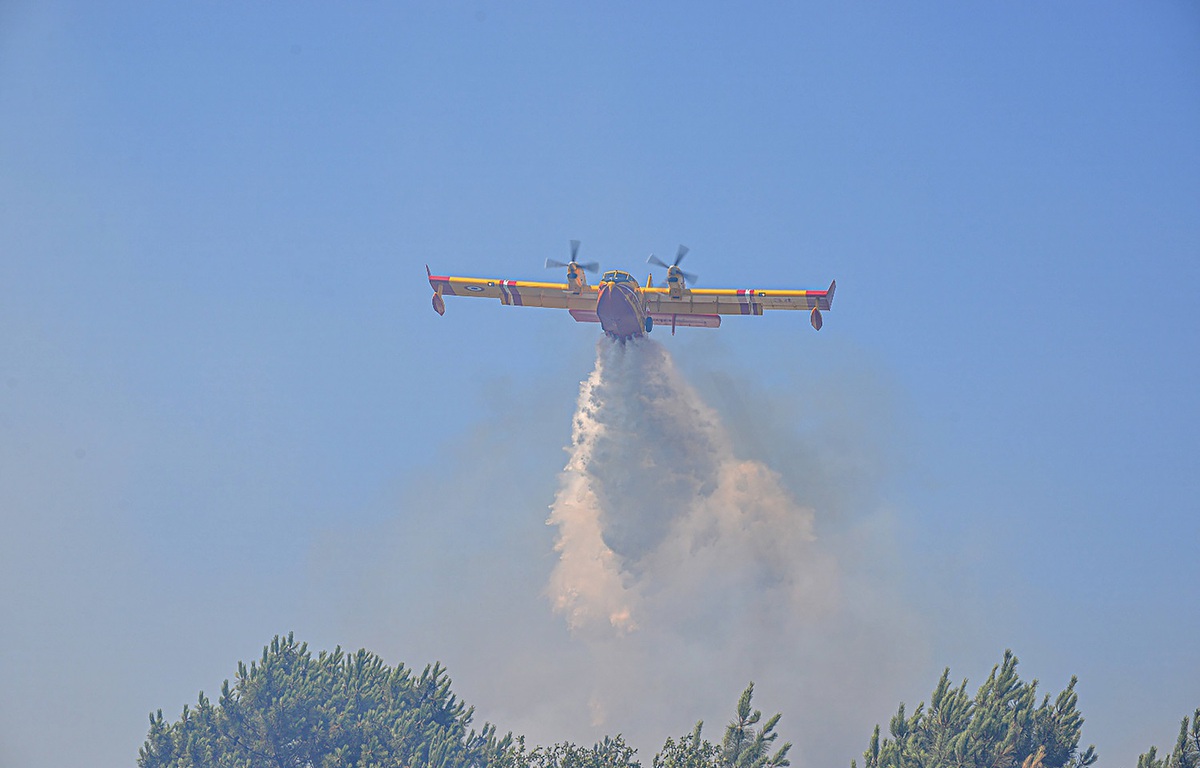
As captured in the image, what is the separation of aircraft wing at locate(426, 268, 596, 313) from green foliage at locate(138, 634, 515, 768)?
20.7 m

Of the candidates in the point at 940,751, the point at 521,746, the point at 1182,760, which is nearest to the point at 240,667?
the point at 521,746

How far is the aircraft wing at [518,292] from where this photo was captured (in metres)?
72.2

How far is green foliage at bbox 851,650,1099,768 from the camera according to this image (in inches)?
2266

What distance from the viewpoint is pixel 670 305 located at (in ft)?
236

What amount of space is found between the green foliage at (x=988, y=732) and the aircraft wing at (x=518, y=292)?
26426 millimetres

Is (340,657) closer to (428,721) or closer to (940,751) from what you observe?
(428,721)

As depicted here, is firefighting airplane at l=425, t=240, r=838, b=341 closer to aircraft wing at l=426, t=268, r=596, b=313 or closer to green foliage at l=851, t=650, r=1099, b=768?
aircraft wing at l=426, t=268, r=596, b=313

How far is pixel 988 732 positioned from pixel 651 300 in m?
26.9

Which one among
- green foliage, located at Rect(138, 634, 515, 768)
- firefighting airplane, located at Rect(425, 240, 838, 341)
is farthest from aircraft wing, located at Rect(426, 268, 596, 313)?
green foliage, located at Rect(138, 634, 515, 768)

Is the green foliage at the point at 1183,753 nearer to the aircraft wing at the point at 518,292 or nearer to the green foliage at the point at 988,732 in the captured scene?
the green foliage at the point at 988,732

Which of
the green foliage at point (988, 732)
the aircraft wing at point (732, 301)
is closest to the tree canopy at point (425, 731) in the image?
the green foliage at point (988, 732)

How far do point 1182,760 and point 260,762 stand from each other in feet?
154

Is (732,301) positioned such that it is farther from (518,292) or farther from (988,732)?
(988,732)

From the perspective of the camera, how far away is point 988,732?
5856cm
